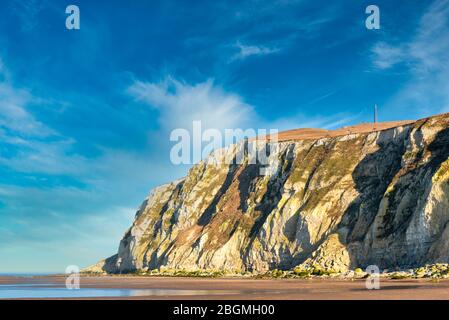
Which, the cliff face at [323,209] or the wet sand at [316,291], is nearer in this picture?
the wet sand at [316,291]

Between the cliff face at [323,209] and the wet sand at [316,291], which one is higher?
the cliff face at [323,209]

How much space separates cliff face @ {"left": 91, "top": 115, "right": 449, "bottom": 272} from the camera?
63.3 metres

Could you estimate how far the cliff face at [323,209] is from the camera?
63312 mm

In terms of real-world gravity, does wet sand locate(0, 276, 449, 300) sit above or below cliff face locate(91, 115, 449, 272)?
below

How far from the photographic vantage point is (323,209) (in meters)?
79.0

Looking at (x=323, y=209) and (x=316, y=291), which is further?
(x=323, y=209)

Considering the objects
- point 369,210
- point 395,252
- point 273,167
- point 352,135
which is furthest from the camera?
point 273,167

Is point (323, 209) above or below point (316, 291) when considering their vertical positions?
above

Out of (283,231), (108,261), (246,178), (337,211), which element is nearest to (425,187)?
(337,211)

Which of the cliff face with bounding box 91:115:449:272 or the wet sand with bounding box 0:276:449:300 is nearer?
the wet sand with bounding box 0:276:449:300
